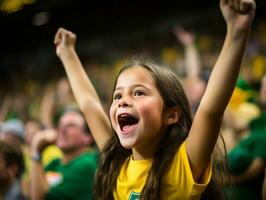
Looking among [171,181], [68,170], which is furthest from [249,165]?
[171,181]

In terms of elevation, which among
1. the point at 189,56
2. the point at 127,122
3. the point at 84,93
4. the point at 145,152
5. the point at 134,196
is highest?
the point at 189,56

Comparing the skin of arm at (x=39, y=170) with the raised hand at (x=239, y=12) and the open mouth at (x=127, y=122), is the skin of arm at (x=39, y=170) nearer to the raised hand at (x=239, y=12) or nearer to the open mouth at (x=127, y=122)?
the open mouth at (x=127, y=122)

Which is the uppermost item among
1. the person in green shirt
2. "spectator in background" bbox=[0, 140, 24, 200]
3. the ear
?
the ear

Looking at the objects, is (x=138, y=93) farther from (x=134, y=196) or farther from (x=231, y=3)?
(x=231, y=3)

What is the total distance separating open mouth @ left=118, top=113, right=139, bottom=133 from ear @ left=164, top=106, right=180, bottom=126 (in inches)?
4.1

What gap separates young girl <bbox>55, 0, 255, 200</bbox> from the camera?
4.58 feet

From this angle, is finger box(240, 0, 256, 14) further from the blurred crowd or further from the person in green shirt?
the person in green shirt

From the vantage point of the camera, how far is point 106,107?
4.84 m

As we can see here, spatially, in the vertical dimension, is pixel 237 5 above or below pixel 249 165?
above

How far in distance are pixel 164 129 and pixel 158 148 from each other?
0.06 metres

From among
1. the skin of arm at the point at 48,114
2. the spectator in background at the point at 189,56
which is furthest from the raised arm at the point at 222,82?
the spectator in background at the point at 189,56

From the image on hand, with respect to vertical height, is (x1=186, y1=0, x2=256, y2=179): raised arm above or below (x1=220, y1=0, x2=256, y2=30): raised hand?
below

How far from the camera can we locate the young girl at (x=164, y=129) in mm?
1395

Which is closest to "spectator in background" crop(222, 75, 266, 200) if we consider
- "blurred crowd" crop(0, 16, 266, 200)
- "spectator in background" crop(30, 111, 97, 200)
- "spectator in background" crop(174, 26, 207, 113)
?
"blurred crowd" crop(0, 16, 266, 200)
